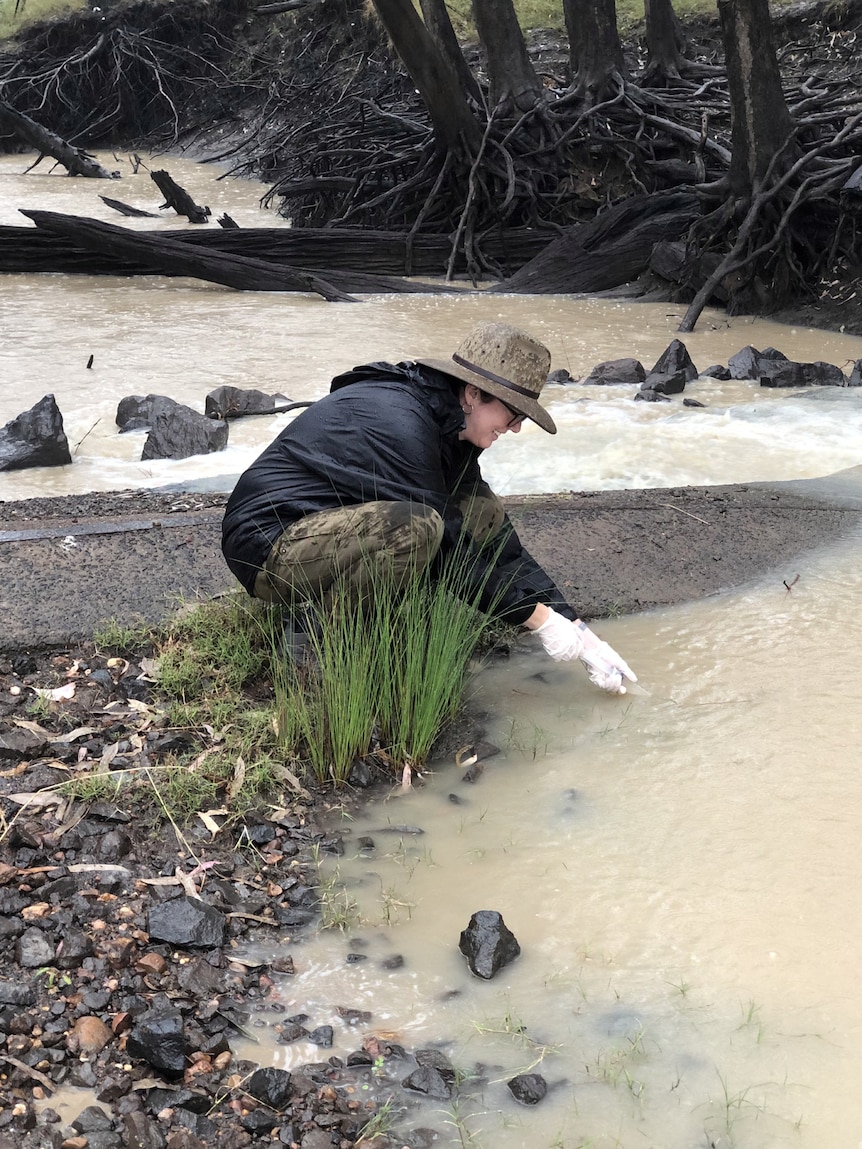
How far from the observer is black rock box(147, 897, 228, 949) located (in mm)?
2770

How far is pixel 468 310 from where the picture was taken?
11570mm

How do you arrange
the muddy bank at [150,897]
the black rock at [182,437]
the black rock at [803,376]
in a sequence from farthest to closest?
1. the black rock at [803,376]
2. the black rock at [182,437]
3. the muddy bank at [150,897]

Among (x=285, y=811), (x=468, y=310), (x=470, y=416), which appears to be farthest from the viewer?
(x=468, y=310)

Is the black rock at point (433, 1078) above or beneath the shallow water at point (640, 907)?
above

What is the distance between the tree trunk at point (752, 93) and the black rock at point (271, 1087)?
10.1 metres

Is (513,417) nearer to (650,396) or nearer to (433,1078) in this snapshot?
(433,1078)

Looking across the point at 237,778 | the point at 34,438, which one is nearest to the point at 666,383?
the point at 34,438

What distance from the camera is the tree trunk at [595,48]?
13273 millimetres

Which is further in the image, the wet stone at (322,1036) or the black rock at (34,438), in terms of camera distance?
the black rock at (34,438)

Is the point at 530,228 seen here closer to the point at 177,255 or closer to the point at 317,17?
the point at 177,255

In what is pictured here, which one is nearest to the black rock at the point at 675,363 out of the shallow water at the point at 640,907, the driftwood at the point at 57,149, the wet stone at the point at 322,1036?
the shallow water at the point at 640,907

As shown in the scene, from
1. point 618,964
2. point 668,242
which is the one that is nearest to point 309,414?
point 618,964

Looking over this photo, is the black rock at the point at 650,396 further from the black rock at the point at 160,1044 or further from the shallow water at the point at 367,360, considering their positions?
the black rock at the point at 160,1044

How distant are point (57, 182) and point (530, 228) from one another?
10.8 metres
